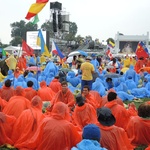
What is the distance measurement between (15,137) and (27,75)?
21.6ft

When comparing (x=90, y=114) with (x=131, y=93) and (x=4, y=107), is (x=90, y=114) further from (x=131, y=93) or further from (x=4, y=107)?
(x=131, y=93)

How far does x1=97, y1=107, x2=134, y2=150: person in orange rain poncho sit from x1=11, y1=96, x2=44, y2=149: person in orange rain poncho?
1.83 metres

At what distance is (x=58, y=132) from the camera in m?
5.21

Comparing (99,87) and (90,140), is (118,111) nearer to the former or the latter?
(90,140)

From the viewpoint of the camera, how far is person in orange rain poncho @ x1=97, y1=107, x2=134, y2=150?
4750 mm

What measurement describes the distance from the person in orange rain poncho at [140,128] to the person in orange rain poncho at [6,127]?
2318 millimetres

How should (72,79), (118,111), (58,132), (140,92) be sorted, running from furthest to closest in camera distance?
(72,79) → (140,92) → (118,111) → (58,132)

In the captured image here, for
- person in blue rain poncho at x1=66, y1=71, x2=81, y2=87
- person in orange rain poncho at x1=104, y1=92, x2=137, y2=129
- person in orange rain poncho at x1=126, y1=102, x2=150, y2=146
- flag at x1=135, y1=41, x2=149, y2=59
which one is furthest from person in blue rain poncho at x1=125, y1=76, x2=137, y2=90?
person in orange rain poncho at x1=126, y1=102, x2=150, y2=146

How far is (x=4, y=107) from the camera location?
24.9 feet

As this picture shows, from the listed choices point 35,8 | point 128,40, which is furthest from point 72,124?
point 128,40

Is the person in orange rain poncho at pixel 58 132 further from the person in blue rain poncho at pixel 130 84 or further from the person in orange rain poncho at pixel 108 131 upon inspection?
the person in blue rain poncho at pixel 130 84

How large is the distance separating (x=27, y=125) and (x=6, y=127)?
47 cm

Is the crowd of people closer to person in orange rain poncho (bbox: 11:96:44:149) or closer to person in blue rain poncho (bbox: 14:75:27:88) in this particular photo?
person in orange rain poncho (bbox: 11:96:44:149)

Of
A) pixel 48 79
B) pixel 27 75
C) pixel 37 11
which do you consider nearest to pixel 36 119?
pixel 37 11
